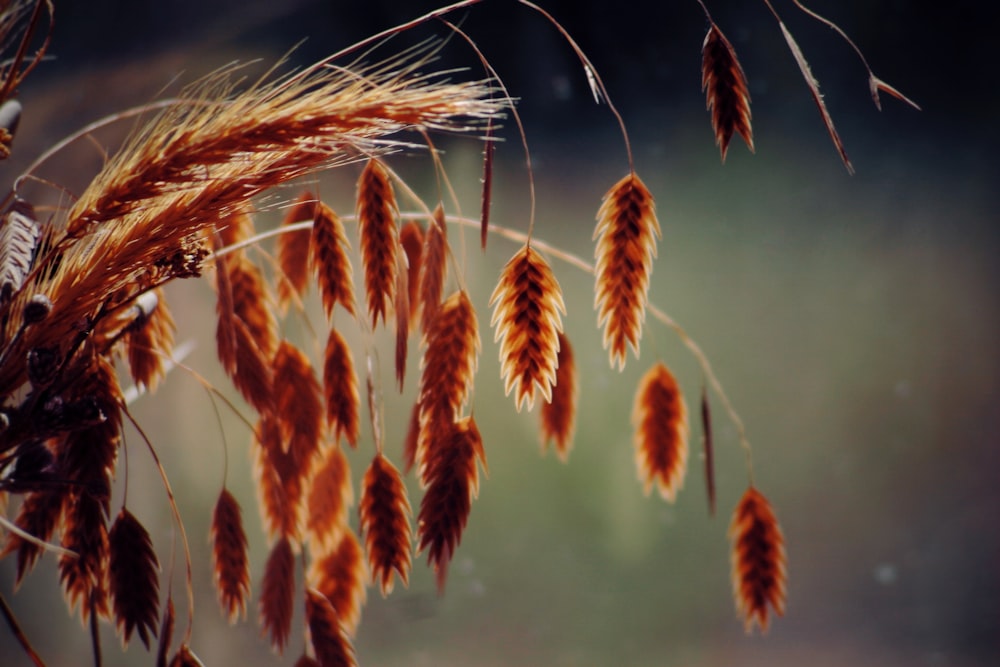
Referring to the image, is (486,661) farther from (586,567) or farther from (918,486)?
(918,486)

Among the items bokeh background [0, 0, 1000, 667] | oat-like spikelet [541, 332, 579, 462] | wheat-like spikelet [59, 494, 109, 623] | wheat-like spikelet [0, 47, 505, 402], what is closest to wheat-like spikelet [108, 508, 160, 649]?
wheat-like spikelet [59, 494, 109, 623]

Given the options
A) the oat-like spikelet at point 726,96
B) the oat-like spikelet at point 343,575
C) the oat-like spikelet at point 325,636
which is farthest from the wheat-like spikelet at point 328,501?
the oat-like spikelet at point 726,96

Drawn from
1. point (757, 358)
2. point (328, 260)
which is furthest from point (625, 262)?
point (757, 358)

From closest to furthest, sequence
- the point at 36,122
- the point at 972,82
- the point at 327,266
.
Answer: the point at 327,266
the point at 36,122
the point at 972,82

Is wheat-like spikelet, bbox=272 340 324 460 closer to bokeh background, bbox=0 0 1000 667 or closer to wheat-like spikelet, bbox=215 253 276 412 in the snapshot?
wheat-like spikelet, bbox=215 253 276 412

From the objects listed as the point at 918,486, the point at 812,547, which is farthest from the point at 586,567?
the point at 918,486

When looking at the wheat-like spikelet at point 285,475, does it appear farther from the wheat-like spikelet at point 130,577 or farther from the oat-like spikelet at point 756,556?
the oat-like spikelet at point 756,556
